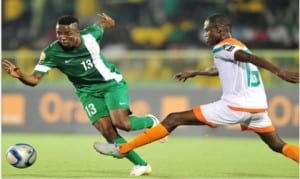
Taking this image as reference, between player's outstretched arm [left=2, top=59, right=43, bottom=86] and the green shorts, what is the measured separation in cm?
68

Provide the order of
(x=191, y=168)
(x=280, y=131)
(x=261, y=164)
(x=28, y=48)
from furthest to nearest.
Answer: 1. (x=28, y=48)
2. (x=280, y=131)
3. (x=261, y=164)
4. (x=191, y=168)

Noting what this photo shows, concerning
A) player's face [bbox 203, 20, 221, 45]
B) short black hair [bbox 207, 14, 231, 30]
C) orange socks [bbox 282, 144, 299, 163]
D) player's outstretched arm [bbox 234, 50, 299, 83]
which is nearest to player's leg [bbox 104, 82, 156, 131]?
player's face [bbox 203, 20, 221, 45]

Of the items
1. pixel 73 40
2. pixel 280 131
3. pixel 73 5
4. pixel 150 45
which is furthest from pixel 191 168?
pixel 73 5

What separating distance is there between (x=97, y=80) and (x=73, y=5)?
44.0 feet

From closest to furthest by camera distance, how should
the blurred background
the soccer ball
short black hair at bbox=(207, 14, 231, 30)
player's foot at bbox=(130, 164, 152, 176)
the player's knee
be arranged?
short black hair at bbox=(207, 14, 231, 30) → the soccer ball → player's foot at bbox=(130, 164, 152, 176) → the player's knee → the blurred background

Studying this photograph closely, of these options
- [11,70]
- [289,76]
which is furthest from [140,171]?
[289,76]

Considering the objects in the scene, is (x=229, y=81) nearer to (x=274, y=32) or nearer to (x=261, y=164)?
(x=261, y=164)

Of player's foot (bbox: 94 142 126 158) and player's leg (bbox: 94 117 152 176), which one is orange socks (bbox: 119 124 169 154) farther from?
player's leg (bbox: 94 117 152 176)

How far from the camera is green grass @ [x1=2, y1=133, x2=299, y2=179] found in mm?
11320

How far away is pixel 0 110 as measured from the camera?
18.9 metres

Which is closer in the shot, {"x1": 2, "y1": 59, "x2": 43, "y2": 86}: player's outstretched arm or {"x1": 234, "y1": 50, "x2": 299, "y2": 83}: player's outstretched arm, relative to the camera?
{"x1": 234, "y1": 50, "x2": 299, "y2": 83}: player's outstretched arm

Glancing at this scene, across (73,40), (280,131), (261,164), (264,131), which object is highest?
(73,40)

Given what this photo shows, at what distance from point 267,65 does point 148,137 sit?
1.67 metres

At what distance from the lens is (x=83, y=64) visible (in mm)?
11430
